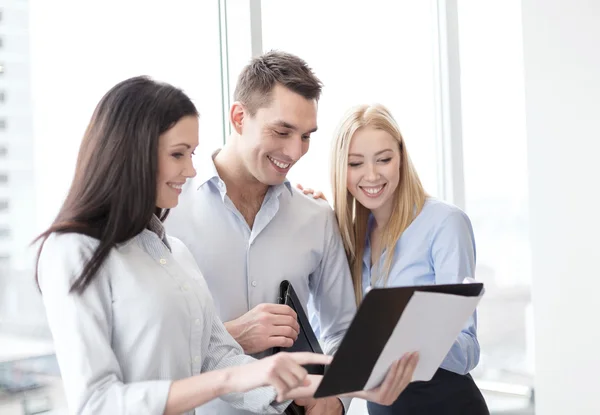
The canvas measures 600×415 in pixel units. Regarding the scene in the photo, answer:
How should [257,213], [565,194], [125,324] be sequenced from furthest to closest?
[565,194]
[257,213]
[125,324]

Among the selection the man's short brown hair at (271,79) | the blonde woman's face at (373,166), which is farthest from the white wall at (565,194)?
the man's short brown hair at (271,79)

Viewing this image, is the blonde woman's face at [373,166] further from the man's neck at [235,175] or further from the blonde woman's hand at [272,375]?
the blonde woman's hand at [272,375]

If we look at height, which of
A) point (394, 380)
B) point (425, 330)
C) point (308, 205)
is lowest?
point (394, 380)

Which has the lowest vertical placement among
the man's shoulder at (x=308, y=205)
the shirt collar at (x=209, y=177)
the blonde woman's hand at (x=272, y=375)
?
the blonde woman's hand at (x=272, y=375)

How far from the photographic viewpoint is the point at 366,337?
4.53 ft

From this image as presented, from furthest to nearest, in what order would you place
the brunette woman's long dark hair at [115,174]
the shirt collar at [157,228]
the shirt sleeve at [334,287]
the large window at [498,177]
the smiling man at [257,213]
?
the large window at [498,177] < the shirt sleeve at [334,287] < the smiling man at [257,213] < the shirt collar at [157,228] < the brunette woman's long dark hair at [115,174]

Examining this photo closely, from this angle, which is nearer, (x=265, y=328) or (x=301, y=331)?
(x=265, y=328)

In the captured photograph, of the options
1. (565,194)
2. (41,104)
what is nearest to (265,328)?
(41,104)

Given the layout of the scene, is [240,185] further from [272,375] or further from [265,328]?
[272,375]

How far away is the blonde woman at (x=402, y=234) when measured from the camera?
7.38ft

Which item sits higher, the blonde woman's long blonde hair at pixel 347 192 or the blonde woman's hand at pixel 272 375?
the blonde woman's long blonde hair at pixel 347 192

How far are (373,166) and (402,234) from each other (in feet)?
0.77

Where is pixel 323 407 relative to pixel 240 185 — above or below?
below

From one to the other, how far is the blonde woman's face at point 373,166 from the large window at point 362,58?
0.77m
